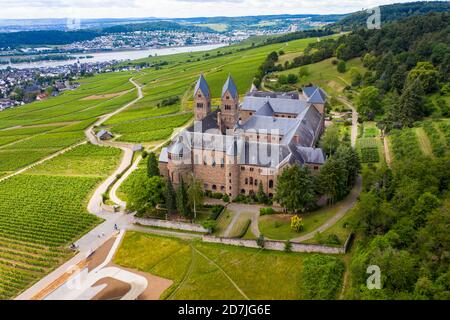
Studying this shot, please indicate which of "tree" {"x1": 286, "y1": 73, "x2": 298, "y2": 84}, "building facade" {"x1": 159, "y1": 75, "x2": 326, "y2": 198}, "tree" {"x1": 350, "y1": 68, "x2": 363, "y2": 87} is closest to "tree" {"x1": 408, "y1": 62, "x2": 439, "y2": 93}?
"tree" {"x1": 350, "y1": 68, "x2": 363, "y2": 87}

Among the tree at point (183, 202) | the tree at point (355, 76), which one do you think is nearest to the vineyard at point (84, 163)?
the tree at point (183, 202)

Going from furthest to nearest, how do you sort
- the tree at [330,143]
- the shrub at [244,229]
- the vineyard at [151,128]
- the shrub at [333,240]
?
the vineyard at [151,128] < the tree at [330,143] < the shrub at [244,229] < the shrub at [333,240]

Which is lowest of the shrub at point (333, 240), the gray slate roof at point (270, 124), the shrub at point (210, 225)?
the shrub at point (210, 225)

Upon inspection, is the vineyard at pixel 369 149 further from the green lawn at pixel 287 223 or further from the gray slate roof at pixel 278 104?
the green lawn at pixel 287 223

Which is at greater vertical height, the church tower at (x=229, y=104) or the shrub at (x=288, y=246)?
the church tower at (x=229, y=104)

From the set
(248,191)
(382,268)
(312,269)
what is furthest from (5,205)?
(382,268)

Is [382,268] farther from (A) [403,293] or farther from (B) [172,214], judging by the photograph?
(B) [172,214]
